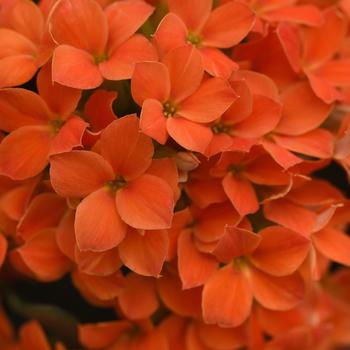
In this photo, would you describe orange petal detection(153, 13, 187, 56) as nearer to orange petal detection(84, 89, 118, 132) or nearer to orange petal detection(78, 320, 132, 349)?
orange petal detection(84, 89, 118, 132)

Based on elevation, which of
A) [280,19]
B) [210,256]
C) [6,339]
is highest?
[280,19]

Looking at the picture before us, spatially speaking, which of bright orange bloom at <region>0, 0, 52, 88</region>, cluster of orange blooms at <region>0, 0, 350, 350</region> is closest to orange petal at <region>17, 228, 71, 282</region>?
cluster of orange blooms at <region>0, 0, 350, 350</region>

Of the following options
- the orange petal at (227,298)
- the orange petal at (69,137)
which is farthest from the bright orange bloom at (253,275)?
the orange petal at (69,137)

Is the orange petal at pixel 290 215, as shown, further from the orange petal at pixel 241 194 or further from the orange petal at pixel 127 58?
the orange petal at pixel 127 58

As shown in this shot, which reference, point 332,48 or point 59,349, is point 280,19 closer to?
point 332,48

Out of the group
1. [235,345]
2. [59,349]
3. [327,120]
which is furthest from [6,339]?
[327,120]
